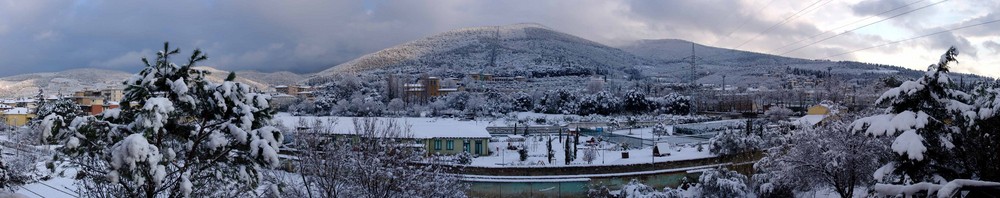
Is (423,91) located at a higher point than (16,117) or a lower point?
higher

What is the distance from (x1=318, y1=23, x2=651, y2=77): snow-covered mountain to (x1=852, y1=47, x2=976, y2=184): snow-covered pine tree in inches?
4062

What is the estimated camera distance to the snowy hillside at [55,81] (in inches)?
4250

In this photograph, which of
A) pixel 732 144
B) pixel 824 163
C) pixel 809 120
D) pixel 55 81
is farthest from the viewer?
pixel 55 81

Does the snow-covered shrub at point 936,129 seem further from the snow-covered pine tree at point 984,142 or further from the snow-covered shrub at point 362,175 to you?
the snow-covered shrub at point 362,175

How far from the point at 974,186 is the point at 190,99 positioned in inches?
214

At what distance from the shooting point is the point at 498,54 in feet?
472

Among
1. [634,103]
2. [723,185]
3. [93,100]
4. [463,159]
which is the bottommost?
[723,185]

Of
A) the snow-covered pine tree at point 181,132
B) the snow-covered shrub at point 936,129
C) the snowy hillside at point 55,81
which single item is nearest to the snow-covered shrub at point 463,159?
the snow-covered shrub at point 936,129

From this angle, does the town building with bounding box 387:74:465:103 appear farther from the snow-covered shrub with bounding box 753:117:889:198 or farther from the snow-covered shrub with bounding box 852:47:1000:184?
the snow-covered shrub with bounding box 852:47:1000:184

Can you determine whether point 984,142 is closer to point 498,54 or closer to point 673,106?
point 673,106

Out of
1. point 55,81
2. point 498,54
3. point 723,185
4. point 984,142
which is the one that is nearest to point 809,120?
point 723,185

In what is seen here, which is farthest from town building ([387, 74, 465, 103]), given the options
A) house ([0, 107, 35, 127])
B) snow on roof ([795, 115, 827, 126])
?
snow on roof ([795, 115, 827, 126])

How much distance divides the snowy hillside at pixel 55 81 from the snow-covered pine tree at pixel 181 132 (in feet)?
379

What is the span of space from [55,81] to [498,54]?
90742 millimetres
